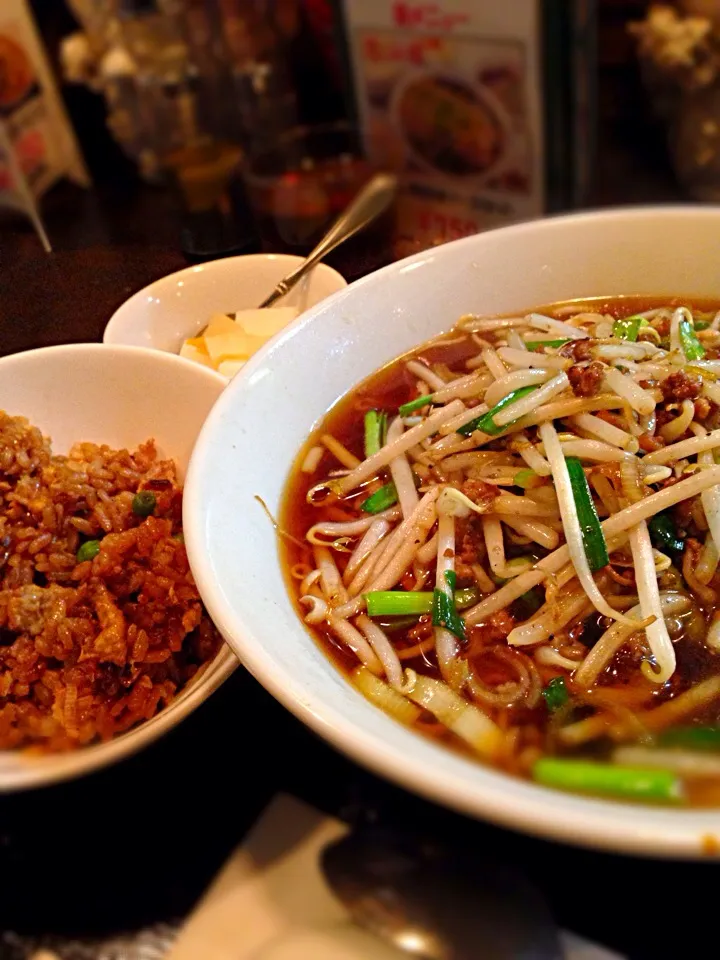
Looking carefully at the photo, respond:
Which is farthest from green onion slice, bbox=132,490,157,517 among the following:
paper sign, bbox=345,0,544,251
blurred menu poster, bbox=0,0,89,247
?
blurred menu poster, bbox=0,0,89,247

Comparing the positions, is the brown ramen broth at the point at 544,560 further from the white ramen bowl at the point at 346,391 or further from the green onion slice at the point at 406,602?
the white ramen bowl at the point at 346,391

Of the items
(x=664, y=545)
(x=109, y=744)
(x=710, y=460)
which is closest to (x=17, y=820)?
(x=109, y=744)

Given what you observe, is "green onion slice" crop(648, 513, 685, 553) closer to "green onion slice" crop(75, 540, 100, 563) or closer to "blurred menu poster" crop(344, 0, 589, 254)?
"green onion slice" crop(75, 540, 100, 563)

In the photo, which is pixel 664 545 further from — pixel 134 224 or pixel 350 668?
pixel 134 224

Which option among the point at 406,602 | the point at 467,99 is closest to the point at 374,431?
the point at 406,602

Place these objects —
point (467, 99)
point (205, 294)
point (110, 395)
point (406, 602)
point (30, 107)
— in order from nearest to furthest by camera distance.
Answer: point (406, 602), point (110, 395), point (205, 294), point (467, 99), point (30, 107)

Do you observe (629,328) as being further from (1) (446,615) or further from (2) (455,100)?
(2) (455,100)

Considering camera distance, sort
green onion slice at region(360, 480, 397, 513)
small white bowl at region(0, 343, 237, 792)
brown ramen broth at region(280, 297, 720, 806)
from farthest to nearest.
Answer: small white bowl at region(0, 343, 237, 792)
green onion slice at region(360, 480, 397, 513)
brown ramen broth at region(280, 297, 720, 806)

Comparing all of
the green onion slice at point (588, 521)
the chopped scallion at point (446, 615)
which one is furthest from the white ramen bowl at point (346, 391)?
the green onion slice at point (588, 521)
